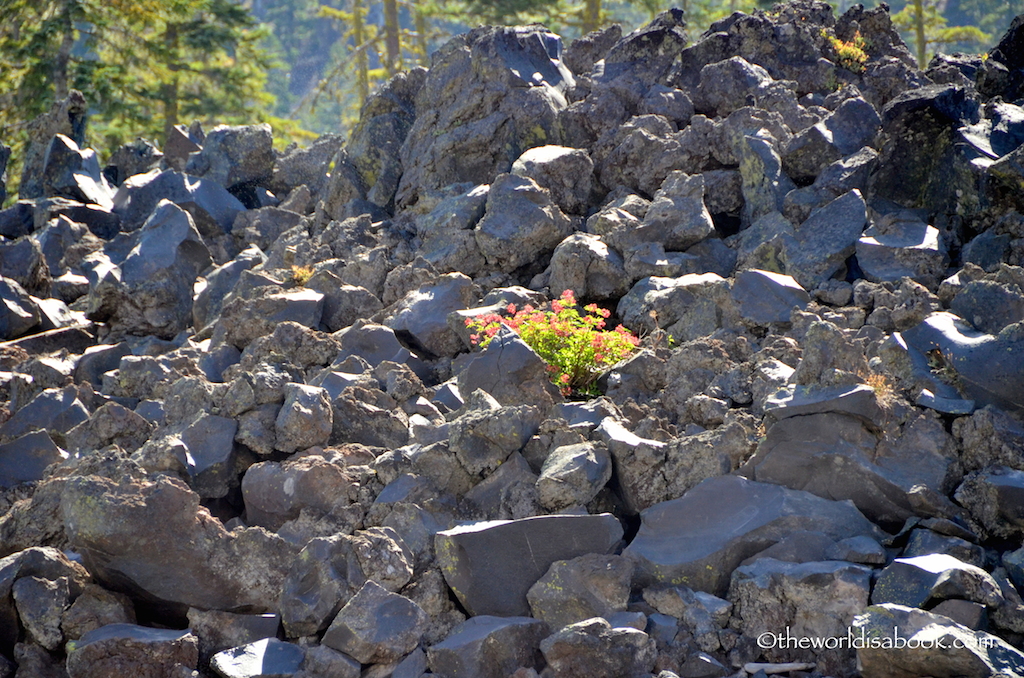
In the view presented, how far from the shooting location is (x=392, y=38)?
1127 inches

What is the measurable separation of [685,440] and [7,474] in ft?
19.4

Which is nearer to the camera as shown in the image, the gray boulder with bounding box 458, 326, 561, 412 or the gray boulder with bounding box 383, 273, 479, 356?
the gray boulder with bounding box 458, 326, 561, 412

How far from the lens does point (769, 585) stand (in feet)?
18.0

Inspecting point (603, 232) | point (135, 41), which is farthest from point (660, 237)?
point (135, 41)

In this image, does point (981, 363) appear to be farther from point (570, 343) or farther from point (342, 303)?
point (342, 303)

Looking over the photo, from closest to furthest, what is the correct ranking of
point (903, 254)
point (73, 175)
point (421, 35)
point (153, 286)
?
point (903, 254), point (153, 286), point (73, 175), point (421, 35)

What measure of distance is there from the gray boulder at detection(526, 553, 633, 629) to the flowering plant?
2.52m

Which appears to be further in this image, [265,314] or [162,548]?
[265,314]

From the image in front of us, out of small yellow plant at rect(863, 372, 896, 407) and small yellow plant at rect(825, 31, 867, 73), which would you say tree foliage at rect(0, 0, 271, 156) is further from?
small yellow plant at rect(863, 372, 896, 407)

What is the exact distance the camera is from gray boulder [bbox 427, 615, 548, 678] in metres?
5.23

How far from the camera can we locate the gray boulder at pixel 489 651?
5.23 m

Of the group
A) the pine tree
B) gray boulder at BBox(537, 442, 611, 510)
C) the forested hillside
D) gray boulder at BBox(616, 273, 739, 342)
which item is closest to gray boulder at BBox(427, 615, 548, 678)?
gray boulder at BBox(537, 442, 611, 510)

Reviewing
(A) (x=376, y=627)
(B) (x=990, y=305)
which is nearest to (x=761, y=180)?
(B) (x=990, y=305)

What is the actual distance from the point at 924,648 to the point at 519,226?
6.95 meters
